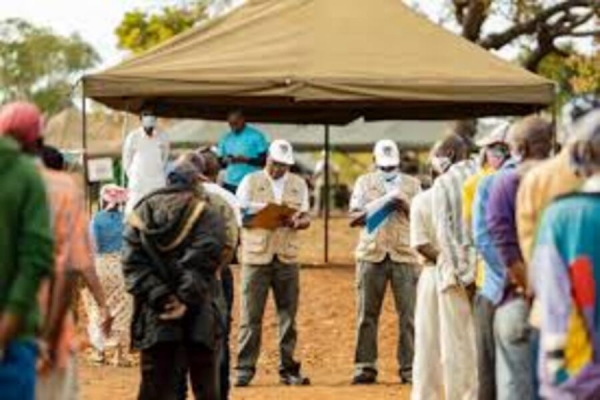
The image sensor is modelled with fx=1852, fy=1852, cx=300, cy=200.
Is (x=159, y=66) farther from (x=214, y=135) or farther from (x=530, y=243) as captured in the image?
(x=214, y=135)

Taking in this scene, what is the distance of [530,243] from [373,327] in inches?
276

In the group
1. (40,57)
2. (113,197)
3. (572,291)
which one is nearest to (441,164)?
(113,197)

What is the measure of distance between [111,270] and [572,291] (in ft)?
31.1

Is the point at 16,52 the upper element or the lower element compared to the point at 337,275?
upper

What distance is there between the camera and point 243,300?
15.2 meters

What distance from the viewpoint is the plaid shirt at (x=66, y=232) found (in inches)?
327

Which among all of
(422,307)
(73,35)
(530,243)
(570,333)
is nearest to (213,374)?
(422,307)

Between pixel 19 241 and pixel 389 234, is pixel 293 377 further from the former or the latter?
Result: pixel 19 241

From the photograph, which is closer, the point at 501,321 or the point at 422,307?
the point at 501,321

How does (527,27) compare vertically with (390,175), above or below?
above

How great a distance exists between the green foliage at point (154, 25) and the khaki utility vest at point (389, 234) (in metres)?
19.4

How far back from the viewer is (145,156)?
16344 millimetres

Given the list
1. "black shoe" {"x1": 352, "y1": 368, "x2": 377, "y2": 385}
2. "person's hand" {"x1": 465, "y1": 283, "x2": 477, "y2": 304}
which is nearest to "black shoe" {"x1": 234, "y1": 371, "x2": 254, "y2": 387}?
"black shoe" {"x1": 352, "y1": 368, "x2": 377, "y2": 385}

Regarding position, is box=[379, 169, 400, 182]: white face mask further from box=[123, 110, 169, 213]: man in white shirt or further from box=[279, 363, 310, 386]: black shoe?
box=[123, 110, 169, 213]: man in white shirt
